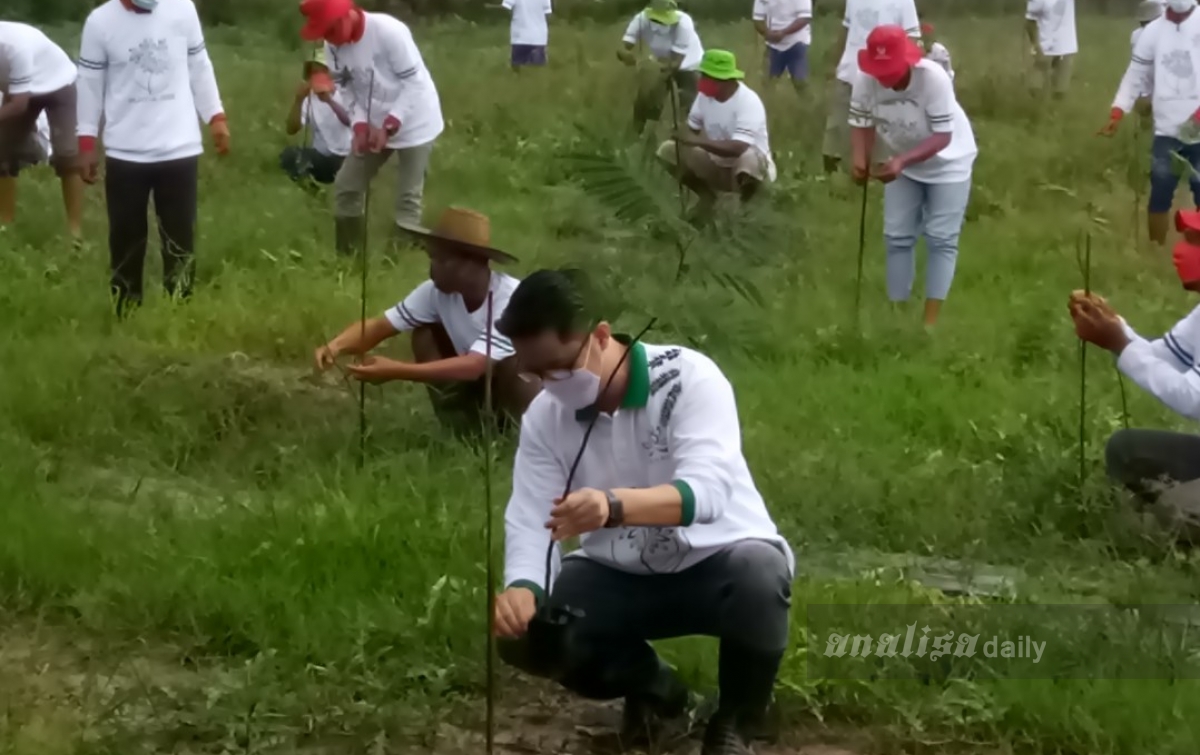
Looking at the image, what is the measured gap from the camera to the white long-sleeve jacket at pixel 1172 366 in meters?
4.58

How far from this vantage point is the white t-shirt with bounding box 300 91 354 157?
8.74 metres

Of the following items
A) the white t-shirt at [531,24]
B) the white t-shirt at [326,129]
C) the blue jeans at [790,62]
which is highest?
the white t-shirt at [326,129]

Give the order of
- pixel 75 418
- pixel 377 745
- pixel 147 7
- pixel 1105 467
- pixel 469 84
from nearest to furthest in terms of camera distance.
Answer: pixel 377 745 → pixel 1105 467 → pixel 75 418 → pixel 147 7 → pixel 469 84

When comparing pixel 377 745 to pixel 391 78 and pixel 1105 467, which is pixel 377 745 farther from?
pixel 391 78

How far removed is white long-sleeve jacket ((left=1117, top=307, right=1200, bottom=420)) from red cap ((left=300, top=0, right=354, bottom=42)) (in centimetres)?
411

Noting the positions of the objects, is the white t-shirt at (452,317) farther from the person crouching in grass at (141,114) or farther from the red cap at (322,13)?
the red cap at (322,13)

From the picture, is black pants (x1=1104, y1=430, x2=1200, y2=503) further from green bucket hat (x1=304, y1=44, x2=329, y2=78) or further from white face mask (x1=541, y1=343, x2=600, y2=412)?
green bucket hat (x1=304, y1=44, x2=329, y2=78)

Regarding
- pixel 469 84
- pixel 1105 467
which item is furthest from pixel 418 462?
pixel 469 84

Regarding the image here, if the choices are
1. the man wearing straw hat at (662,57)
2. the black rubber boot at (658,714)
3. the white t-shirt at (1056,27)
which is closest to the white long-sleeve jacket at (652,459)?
the black rubber boot at (658,714)

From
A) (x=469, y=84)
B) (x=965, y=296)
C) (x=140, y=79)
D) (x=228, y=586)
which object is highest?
(x=140, y=79)

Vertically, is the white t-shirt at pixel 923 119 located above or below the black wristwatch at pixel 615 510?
below

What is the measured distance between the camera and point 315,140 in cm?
920

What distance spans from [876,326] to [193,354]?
2979mm

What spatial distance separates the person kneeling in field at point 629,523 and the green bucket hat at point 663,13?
3.68 m
